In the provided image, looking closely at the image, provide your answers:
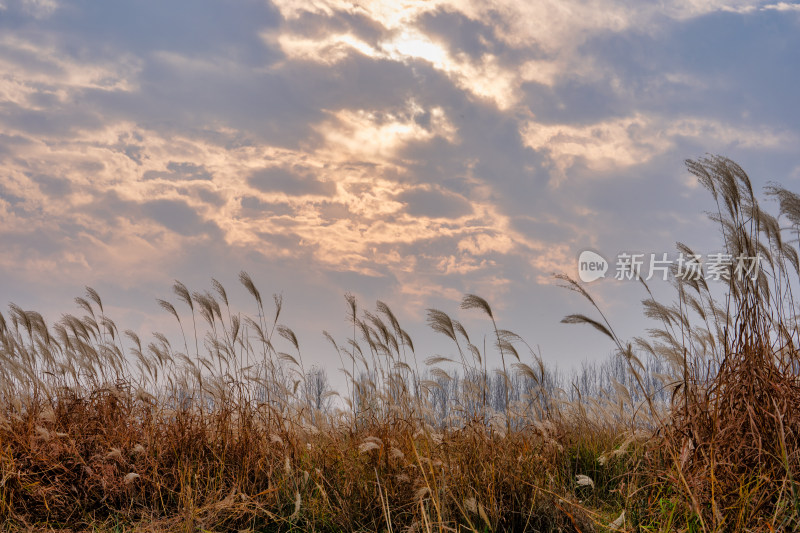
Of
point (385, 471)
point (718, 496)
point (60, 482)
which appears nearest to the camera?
point (718, 496)

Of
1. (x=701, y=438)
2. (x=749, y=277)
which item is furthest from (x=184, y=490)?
(x=749, y=277)

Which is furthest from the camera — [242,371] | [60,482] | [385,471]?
[242,371]

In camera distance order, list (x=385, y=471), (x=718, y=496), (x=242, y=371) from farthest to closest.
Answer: (x=242, y=371), (x=385, y=471), (x=718, y=496)

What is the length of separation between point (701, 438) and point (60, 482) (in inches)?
181

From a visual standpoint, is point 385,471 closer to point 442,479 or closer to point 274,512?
point 442,479

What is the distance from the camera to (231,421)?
16.4 feet

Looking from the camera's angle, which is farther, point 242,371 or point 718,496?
point 242,371

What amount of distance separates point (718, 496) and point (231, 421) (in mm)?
3608

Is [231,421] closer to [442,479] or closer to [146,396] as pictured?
[146,396]

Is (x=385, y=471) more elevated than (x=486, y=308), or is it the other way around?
(x=486, y=308)

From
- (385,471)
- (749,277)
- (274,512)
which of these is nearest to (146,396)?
(274,512)

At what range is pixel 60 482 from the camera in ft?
15.3

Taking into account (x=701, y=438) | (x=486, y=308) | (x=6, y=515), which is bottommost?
(x=6, y=515)

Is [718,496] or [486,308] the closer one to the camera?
[718,496]
